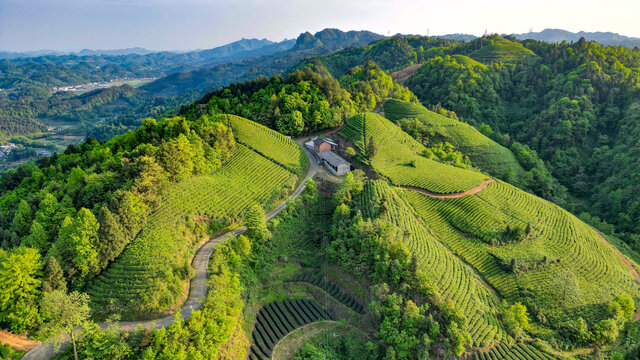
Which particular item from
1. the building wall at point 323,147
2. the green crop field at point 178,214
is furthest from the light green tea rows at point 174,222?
the building wall at point 323,147

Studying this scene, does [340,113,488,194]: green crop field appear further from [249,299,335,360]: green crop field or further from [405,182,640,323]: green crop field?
[249,299,335,360]: green crop field

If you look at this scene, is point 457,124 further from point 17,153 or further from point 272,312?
point 17,153

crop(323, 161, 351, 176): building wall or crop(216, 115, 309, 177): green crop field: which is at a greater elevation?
crop(216, 115, 309, 177): green crop field

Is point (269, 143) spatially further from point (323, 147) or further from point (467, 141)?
point (467, 141)

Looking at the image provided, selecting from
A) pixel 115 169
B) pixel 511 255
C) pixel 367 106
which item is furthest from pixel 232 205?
pixel 367 106

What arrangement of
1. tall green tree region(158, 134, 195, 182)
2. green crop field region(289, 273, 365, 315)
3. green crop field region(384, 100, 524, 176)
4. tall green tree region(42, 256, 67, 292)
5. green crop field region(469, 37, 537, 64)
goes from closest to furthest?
tall green tree region(42, 256, 67, 292) < green crop field region(289, 273, 365, 315) < tall green tree region(158, 134, 195, 182) < green crop field region(384, 100, 524, 176) < green crop field region(469, 37, 537, 64)

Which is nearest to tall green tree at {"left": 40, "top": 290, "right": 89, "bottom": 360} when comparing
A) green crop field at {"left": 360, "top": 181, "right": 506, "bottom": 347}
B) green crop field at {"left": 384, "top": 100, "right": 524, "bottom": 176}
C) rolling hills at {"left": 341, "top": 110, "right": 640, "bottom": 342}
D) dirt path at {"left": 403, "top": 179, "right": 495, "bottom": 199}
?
green crop field at {"left": 360, "top": 181, "right": 506, "bottom": 347}

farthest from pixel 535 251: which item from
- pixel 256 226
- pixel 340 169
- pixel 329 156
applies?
pixel 256 226
